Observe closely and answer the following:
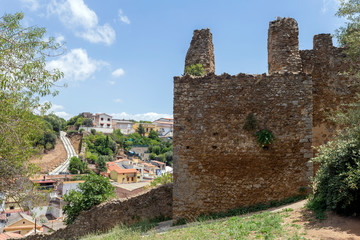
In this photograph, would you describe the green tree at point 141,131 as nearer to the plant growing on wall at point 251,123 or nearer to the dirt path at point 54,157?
the dirt path at point 54,157

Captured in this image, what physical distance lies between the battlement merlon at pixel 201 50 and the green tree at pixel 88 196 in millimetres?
6083

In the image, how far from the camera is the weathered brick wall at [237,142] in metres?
Answer: 8.03

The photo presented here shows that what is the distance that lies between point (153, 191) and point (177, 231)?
352 cm

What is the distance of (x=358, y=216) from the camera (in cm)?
555

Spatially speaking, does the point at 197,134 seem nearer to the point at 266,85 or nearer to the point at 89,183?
the point at 266,85

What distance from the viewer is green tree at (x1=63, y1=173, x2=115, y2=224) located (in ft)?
35.4

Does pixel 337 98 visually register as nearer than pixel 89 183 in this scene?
Yes

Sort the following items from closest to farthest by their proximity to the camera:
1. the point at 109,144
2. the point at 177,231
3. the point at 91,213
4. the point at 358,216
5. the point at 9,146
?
the point at 358,216 < the point at 177,231 < the point at 9,146 < the point at 91,213 < the point at 109,144

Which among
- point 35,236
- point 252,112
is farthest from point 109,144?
point 252,112

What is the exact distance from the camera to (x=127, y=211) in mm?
10211

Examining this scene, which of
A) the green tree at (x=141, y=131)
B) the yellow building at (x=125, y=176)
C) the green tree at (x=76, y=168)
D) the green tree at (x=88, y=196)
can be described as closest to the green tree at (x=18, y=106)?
the green tree at (x=88, y=196)

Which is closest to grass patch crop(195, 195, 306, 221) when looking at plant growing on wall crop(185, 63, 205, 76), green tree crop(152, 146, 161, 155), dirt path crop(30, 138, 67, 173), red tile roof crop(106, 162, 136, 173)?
plant growing on wall crop(185, 63, 205, 76)

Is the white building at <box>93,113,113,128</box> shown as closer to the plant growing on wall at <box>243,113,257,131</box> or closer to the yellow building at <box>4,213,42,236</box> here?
the yellow building at <box>4,213,42,236</box>

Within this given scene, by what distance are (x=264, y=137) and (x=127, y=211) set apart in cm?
586
